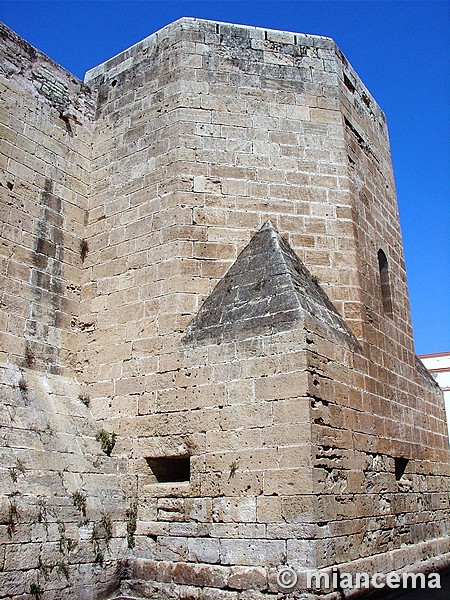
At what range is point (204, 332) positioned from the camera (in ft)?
19.1

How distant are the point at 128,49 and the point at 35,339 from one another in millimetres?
4013

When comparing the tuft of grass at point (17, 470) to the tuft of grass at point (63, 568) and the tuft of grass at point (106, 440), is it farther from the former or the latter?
the tuft of grass at point (106, 440)

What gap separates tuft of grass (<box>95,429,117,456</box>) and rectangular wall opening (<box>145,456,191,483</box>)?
16.7 inches

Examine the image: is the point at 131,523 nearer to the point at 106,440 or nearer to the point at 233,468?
the point at 106,440

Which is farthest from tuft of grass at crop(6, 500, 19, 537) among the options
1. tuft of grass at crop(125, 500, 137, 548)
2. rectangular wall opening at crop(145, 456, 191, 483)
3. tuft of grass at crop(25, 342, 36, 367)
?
tuft of grass at crop(25, 342, 36, 367)

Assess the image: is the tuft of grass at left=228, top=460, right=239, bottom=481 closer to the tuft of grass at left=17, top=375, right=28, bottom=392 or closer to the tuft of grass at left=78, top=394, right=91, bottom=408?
the tuft of grass at left=78, top=394, right=91, bottom=408

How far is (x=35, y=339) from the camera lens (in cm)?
621

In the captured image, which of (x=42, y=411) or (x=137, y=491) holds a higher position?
(x=42, y=411)

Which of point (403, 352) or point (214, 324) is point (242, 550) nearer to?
point (214, 324)

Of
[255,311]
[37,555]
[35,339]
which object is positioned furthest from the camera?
[35,339]

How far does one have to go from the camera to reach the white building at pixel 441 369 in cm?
1766

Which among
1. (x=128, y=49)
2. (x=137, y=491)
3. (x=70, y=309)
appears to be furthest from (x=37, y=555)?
(x=128, y=49)

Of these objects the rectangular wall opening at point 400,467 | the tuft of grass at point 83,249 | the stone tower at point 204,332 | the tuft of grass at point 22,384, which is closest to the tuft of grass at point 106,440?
the stone tower at point 204,332

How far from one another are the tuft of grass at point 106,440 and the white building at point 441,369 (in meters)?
13.8
